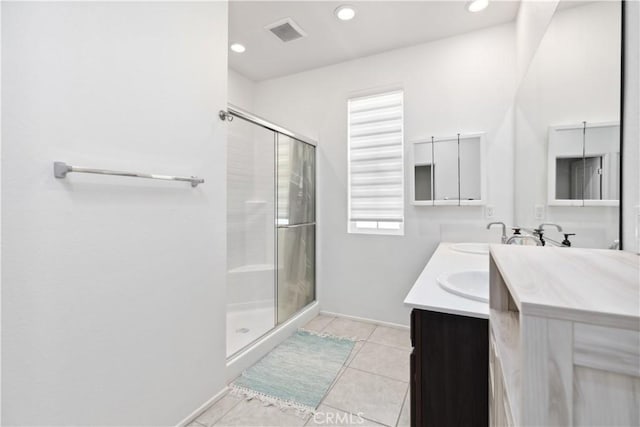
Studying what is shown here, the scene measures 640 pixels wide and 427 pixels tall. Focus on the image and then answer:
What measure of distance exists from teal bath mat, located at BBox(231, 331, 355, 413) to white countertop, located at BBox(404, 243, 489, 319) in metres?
0.99

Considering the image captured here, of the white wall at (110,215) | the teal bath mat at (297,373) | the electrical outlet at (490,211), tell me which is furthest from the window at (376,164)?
the white wall at (110,215)

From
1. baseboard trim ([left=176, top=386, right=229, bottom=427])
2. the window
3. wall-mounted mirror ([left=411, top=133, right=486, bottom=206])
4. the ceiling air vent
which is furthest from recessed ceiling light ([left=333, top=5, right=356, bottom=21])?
baseboard trim ([left=176, top=386, right=229, bottom=427])

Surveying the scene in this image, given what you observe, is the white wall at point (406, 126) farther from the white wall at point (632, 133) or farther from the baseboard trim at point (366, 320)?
the white wall at point (632, 133)

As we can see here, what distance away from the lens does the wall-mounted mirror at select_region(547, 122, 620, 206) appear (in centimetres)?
90

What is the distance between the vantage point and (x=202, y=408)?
1.54 m

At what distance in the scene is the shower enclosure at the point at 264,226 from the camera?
215 cm

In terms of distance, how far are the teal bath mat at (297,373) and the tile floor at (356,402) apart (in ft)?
0.19

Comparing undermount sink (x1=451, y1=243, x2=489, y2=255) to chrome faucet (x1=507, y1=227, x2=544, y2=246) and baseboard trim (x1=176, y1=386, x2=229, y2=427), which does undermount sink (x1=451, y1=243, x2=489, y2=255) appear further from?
baseboard trim (x1=176, y1=386, x2=229, y2=427)

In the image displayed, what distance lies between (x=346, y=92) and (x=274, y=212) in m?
1.45

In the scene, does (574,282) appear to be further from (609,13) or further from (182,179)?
(182,179)

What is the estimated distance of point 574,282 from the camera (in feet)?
1.62

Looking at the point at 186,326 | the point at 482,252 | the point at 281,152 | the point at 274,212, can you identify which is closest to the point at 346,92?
the point at 281,152

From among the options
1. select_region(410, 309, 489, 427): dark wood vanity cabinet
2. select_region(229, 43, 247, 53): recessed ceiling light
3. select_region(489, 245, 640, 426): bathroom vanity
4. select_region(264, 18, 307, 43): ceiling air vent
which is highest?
select_region(229, 43, 247, 53): recessed ceiling light

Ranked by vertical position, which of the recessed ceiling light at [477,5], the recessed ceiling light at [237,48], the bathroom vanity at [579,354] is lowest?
the bathroom vanity at [579,354]
